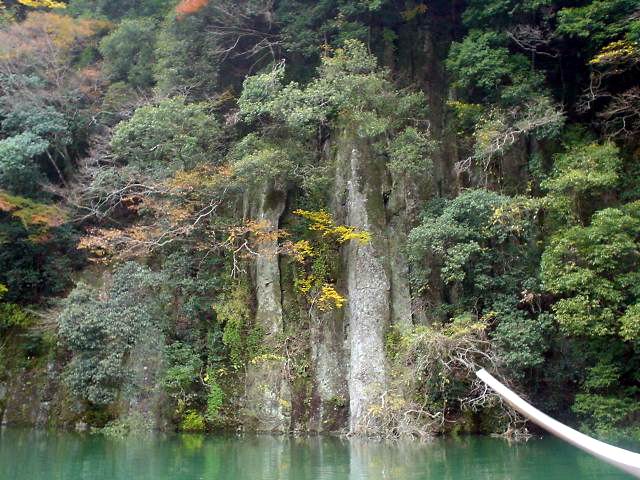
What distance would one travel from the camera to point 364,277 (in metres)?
16.9

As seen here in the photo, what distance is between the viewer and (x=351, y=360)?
54.0 ft

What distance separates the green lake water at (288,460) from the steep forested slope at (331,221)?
1.33 meters

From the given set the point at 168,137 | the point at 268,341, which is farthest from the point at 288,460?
the point at 168,137

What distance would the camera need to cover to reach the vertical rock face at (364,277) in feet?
52.0

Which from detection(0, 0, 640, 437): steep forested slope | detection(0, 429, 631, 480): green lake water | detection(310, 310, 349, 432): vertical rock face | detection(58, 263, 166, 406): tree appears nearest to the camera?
detection(0, 429, 631, 480): green lake water

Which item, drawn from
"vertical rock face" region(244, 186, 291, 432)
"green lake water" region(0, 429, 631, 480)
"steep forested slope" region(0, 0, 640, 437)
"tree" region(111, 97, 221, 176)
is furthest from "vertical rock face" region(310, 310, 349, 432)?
"tree" region(111, 97, 221, 176)

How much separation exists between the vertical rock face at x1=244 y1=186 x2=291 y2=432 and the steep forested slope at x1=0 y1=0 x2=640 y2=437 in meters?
0.06

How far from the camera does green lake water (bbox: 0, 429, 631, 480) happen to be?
9.87 m

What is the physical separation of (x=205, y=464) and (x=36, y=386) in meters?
10.5

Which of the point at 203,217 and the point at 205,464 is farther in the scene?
the point at 203,217

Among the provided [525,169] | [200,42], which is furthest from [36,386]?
[525,169]

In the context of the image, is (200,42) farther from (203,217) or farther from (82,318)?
(82,318)

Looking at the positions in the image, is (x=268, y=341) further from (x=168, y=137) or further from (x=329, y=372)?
(x=168, y=137)

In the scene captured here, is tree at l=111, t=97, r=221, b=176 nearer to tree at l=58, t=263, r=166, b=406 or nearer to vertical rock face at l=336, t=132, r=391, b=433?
tree at l=58, t=263, r=166, b=406
